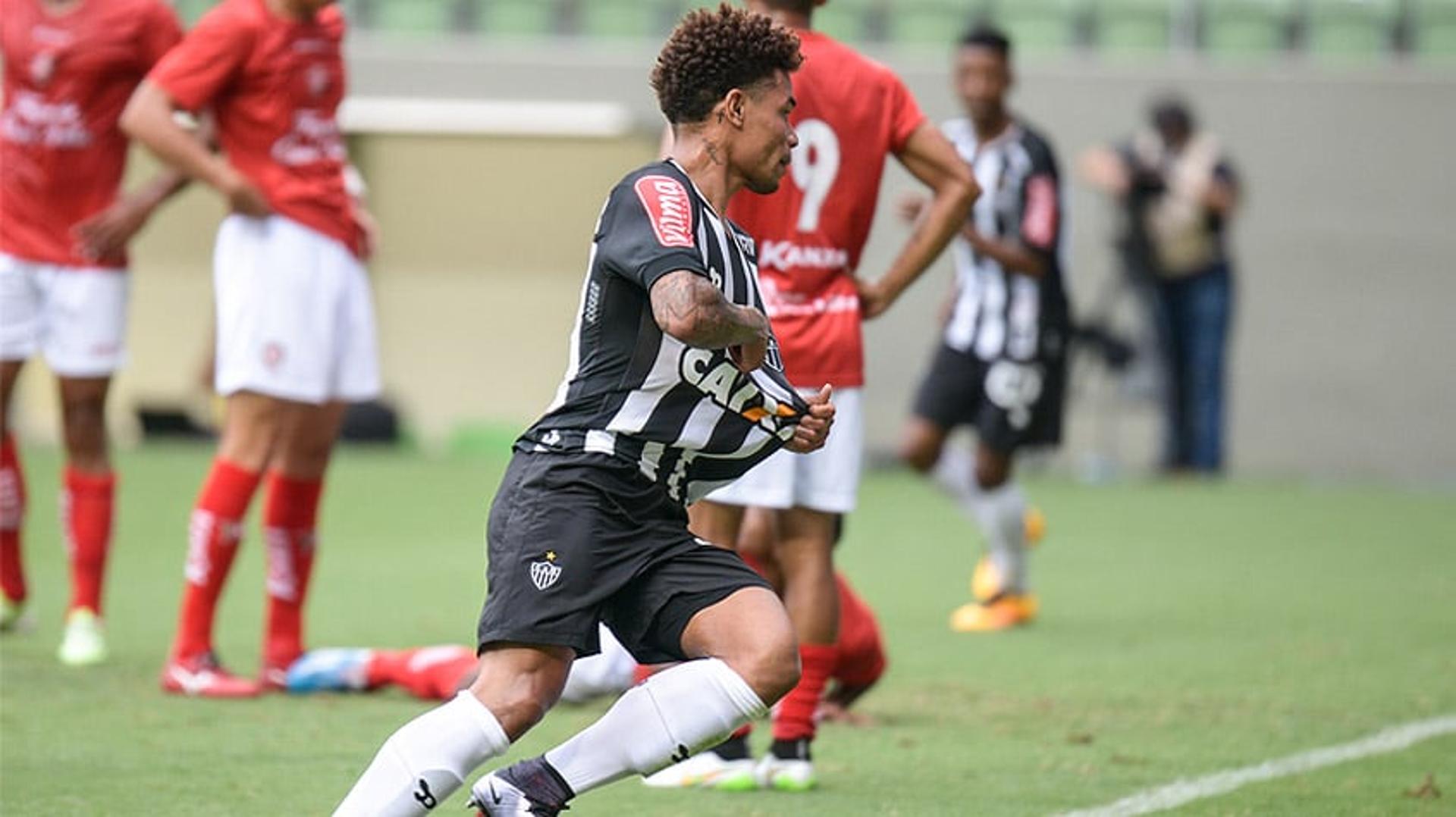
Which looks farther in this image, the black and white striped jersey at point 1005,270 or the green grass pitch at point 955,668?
the black and white striped jersey at point 1005,270

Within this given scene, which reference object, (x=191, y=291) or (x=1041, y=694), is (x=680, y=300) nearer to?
(x=1041, y=694)

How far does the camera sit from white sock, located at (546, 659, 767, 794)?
488 cm

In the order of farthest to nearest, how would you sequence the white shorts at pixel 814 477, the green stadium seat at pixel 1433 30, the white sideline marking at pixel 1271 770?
the green stadium seat at pixel 1433 30, the white shorts at pixel 814 477, the white sideline marking at pixel 1271 770

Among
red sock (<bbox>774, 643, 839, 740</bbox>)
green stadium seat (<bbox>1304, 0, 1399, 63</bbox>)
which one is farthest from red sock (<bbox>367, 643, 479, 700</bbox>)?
green stadium seat (<bbox>1304, 0, 1399, 63</bbox>)

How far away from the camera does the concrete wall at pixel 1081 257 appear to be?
2011cm

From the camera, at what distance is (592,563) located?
4812 millimetres

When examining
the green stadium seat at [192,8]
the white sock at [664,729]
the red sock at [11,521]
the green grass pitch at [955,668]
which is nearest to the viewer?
the white sock at [664,729]

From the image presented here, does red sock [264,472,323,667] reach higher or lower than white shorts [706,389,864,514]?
lower

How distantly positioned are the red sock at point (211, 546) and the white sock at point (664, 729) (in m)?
2.91

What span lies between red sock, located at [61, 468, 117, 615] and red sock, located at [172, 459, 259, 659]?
3.09ft

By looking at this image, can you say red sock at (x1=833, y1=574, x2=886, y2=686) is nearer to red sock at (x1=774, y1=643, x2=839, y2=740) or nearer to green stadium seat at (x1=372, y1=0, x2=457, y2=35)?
red sock at (x1=774, y1=643, x2=839, y2=740)

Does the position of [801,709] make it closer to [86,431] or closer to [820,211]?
[820,211]

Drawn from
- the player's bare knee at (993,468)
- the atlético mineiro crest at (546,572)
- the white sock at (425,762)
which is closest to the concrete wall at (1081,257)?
the player's bare knee at (993,468)

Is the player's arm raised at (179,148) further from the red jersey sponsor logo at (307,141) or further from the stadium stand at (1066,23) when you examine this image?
the stadium stand at (1066,23)
